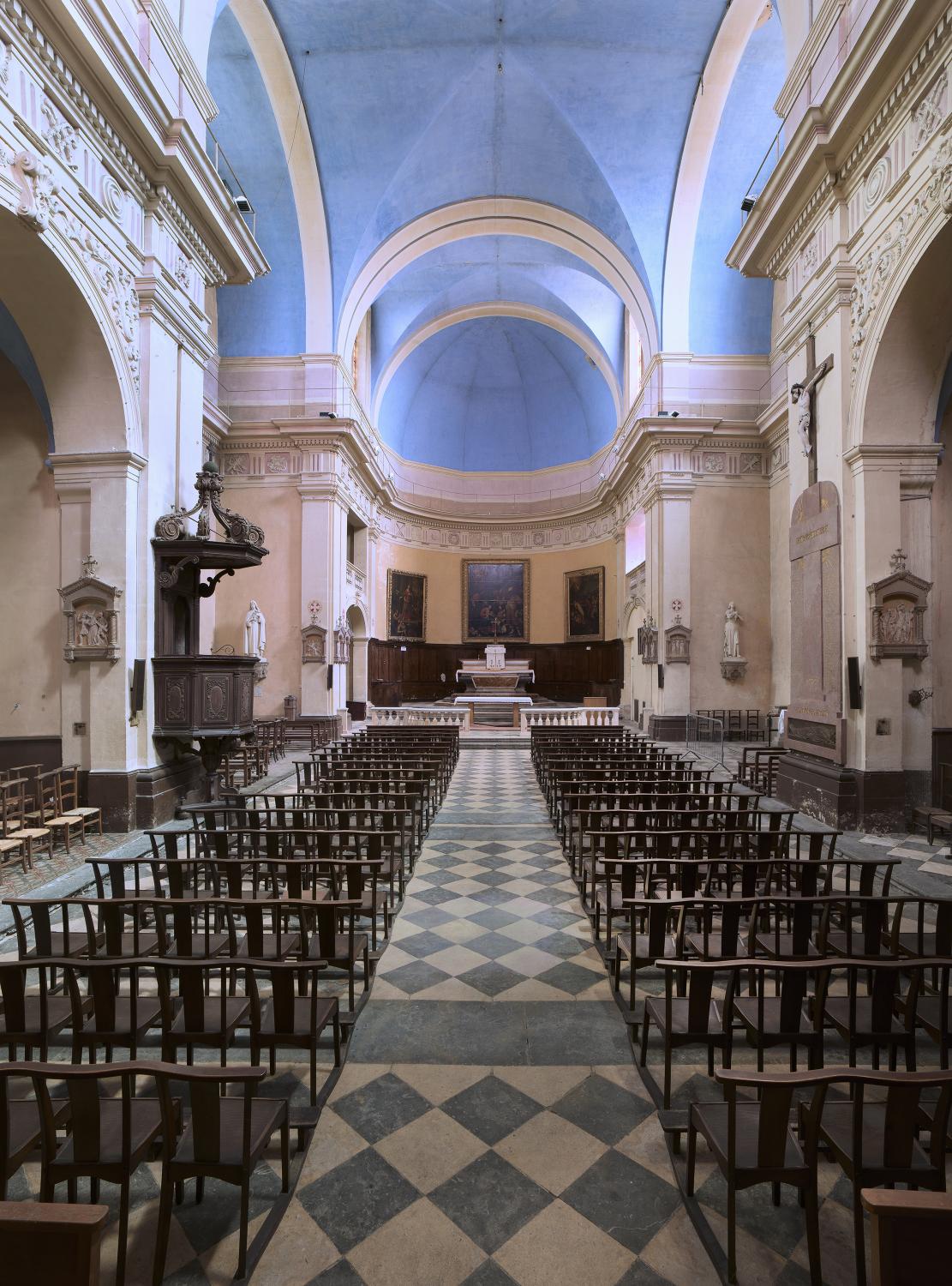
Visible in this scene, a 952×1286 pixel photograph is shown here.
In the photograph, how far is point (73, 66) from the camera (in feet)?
21.4

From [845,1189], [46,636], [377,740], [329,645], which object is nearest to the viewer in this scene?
[845,1189]

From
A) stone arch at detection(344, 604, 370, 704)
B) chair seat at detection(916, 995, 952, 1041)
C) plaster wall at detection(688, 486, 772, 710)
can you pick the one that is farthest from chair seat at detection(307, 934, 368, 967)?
stone arch at detection(344, 604, 370, 704)

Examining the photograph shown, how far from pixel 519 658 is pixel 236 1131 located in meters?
25.2

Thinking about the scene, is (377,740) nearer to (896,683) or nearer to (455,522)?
(896,683)

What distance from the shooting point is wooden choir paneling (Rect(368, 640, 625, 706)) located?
24.0 m

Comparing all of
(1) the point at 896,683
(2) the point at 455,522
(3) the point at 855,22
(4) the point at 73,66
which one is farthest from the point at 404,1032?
(2) the point at 455,522

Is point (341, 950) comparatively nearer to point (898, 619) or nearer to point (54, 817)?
point (54, 817)

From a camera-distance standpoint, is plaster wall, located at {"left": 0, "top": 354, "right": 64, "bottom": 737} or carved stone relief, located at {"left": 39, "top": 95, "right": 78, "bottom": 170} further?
plaster wall, located at {"left": 0, "top": 354, "right": 64, "bottom": 737}

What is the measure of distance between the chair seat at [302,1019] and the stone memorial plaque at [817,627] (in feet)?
22.2

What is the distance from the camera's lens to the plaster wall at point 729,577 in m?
17.2

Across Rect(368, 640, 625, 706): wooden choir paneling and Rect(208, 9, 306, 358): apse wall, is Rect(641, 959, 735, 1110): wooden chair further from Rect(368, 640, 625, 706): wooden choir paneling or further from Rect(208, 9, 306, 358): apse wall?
Rect(368, 640, 625, 706): wooden choir paneling

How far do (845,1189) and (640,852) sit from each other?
3253 millimetres

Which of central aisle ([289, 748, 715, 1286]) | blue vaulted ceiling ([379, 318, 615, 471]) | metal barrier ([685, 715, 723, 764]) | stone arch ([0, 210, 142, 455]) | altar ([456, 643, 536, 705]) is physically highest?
blue vaulted ceiling ([379, 318, 615, 471])

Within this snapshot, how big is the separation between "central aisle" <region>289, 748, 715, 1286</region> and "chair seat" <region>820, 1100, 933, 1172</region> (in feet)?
1.89
